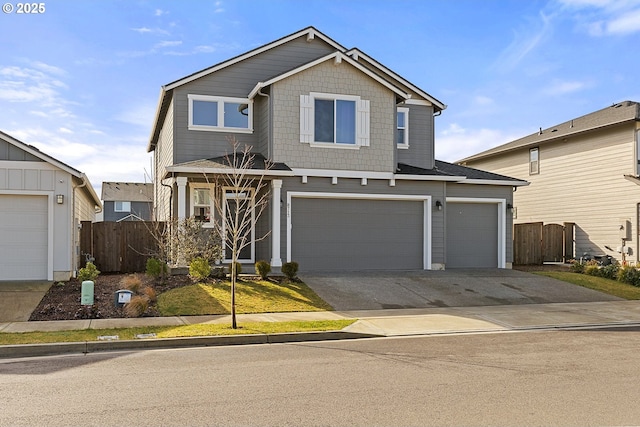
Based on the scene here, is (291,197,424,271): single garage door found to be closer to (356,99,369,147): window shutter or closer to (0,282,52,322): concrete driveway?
(356,99,369,147): window shutter

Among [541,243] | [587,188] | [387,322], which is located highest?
[587,188]

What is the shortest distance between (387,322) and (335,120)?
8.80 m

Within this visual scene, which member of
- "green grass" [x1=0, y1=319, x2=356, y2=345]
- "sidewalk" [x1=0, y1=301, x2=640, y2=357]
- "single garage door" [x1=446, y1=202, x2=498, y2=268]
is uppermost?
"single garage door" [x1=446, y1=202, x2=498, y2=268]

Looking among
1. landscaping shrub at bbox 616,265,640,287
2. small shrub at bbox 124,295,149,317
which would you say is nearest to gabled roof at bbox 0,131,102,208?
small shrub at bbox 124,295,149,317

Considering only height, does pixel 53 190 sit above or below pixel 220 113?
below

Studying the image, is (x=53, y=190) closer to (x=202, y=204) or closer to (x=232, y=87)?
(x=202, y=204)

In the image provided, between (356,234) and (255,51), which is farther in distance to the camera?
(255,51)

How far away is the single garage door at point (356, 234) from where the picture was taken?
1911cm

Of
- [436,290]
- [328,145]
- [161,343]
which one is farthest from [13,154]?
[436,290]

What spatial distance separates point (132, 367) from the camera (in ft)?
27.5

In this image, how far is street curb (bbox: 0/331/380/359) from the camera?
959 centimetres

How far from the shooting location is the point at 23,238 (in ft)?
54.3

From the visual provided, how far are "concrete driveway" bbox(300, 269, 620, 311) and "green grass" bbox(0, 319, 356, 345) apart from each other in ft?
8.66

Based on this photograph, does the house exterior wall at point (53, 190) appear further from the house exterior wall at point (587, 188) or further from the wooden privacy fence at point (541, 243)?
the house exterior wall at point (587, 188)
